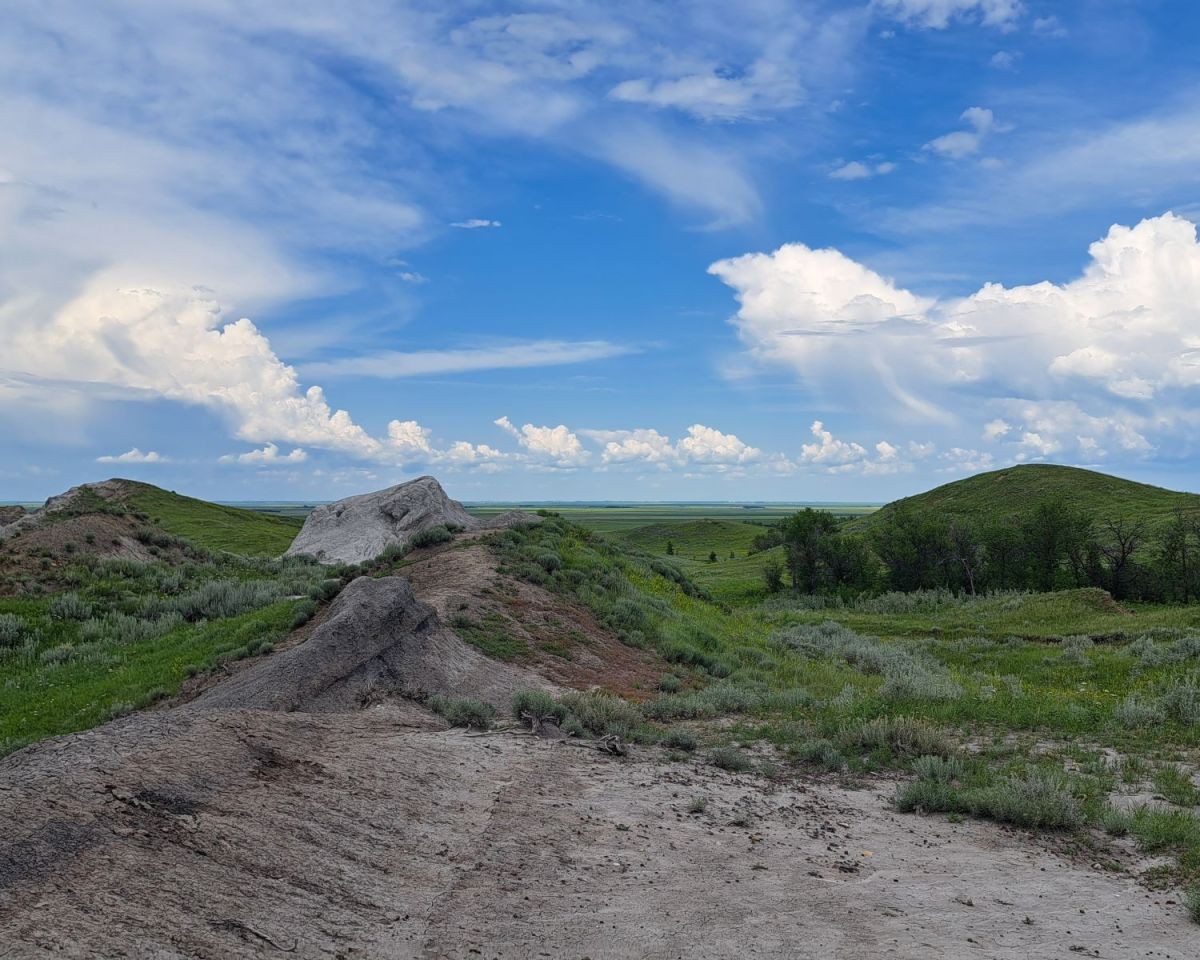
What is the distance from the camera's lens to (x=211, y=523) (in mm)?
60688

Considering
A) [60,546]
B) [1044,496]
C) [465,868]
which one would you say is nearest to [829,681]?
[465,868]

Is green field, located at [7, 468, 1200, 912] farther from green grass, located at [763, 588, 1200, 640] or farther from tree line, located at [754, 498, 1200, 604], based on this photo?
tree line, located at [754, 498, 1200, 604]

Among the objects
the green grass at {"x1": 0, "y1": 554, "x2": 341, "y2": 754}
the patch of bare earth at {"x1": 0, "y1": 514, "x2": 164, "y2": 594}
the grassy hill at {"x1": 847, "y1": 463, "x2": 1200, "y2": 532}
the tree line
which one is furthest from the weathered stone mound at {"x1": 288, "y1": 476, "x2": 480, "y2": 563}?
the grassy hill at {"x1": 847, "y1": 463, "x2": 1200, "y2": 532}

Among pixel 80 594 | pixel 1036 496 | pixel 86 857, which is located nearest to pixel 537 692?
pixel 86 857

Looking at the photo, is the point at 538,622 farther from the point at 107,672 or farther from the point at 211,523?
the point at 211,523

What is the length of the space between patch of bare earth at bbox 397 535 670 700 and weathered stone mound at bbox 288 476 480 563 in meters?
15.2

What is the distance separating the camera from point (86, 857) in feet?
18.7

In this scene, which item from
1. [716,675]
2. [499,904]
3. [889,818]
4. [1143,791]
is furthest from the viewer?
[716,675]

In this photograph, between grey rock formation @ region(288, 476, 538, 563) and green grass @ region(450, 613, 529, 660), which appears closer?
green grass @ region(450, 613, 529, 660)

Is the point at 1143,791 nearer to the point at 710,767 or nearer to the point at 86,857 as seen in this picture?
the point at 710,767

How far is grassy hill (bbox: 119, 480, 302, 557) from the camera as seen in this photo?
52812mm

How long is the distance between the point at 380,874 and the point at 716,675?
40.2ft

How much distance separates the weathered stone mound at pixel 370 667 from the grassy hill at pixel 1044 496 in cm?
6116

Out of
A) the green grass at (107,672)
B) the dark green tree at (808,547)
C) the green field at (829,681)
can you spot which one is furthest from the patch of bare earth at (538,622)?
the dark green tree at (808,547)
